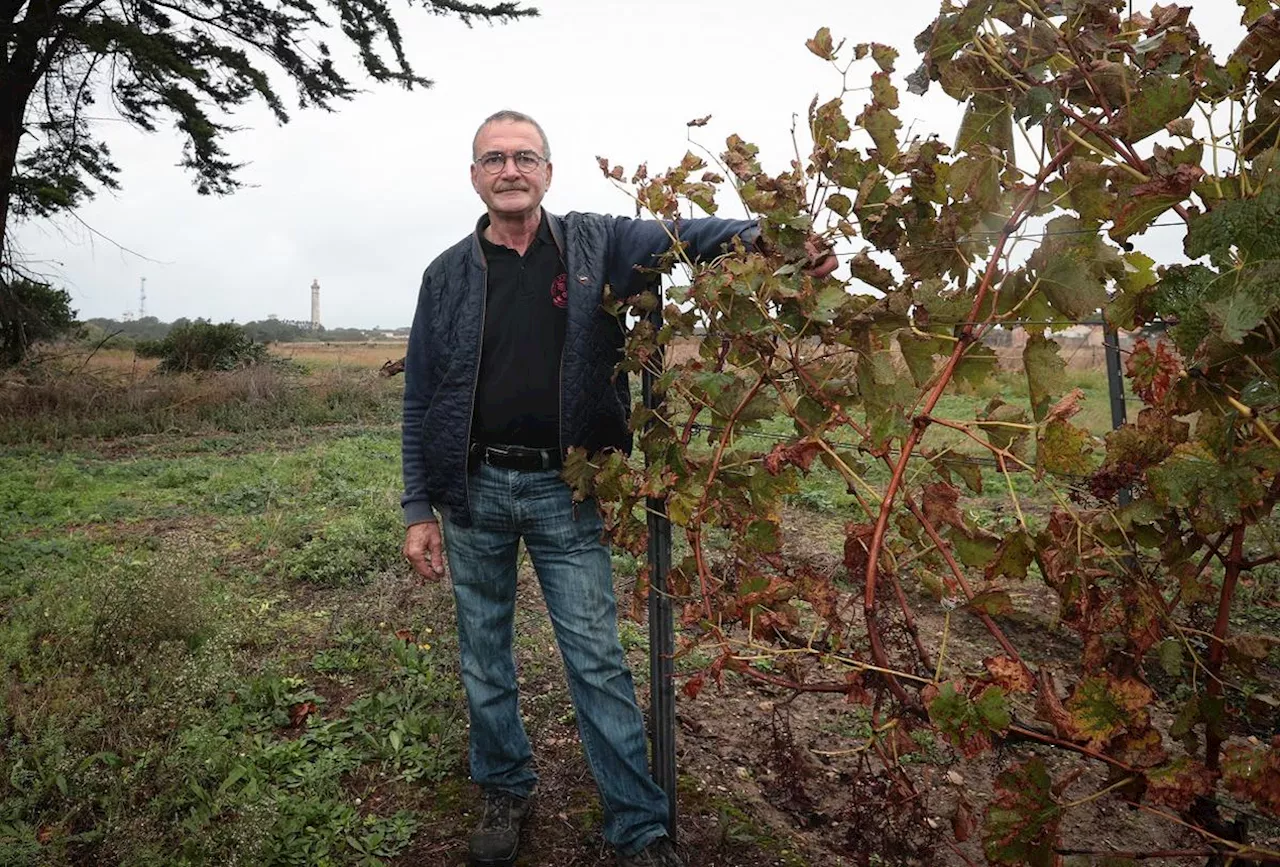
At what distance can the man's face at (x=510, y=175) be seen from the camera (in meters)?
2.51

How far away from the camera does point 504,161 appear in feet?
8.29

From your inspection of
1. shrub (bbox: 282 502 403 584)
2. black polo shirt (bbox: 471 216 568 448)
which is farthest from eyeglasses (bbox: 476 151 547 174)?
shrub (bbox: 282 502 403 584)

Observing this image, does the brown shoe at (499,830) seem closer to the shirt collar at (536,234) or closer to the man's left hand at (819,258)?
the shirt collar at (536,234)

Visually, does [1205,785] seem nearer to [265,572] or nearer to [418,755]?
[418,755]

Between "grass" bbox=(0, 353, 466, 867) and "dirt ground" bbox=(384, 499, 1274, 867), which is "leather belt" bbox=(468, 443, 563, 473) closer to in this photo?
"dirt ground" bbox=(384, 499, 1274, 867)

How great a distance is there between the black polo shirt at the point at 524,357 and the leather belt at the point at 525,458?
3 centimetres

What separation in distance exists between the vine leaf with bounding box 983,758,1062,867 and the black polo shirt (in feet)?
5.34

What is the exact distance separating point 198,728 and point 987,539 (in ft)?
9.73

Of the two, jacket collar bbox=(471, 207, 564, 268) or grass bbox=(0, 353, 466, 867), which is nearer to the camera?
jacket collar bbox=(471, 207, 564, 268)

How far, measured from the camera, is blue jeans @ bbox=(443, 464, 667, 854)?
243 cm

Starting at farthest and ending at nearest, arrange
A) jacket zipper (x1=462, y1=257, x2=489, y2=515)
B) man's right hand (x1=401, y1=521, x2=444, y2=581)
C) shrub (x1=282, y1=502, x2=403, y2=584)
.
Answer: shrub (x1=282, y1=502, x2=403, y2=584) < man's right hand (x1=401, y1=521, x2=444, y2=581) < jacket zipper (x1=462, y1=257, x2=489, y2=515)

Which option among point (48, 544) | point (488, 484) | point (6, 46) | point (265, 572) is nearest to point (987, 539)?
point (488, 484)

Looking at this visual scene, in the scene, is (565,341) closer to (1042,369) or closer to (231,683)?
(1042,369)

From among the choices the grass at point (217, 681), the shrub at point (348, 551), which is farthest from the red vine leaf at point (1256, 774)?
the shrub at point (348, 551)
